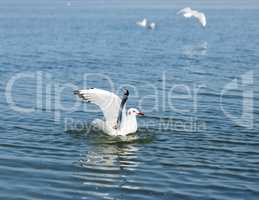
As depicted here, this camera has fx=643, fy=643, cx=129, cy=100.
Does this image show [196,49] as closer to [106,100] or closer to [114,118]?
[114,118]

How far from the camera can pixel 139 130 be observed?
17250mm

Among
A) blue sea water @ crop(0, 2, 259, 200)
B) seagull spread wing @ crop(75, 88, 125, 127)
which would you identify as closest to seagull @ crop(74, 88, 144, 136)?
seagull spread wing @ crop(75, 88, 125, 127)

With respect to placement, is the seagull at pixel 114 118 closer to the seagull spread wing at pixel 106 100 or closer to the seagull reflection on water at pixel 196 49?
the seagull spread wing at pixel 106 100

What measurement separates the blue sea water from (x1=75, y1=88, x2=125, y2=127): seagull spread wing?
0.57 meters

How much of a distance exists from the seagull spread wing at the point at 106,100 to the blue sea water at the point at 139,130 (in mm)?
566

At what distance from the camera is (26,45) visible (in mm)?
38219

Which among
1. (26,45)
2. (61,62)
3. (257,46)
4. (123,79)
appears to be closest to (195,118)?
(123,79)

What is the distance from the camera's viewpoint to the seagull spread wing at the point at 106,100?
15891 mm

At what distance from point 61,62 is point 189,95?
32.0ft

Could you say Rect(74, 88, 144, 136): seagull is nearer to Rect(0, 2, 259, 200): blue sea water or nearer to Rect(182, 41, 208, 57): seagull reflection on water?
Rect(0, 2, 259, 200): blue sea water

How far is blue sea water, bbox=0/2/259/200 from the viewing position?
12391 mm

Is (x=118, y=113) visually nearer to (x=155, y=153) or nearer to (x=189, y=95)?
(x=155, y=153)

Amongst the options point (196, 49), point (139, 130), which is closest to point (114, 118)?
point (139, 130)

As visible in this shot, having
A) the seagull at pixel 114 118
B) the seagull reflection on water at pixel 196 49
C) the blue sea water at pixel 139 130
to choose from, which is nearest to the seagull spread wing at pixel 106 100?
the seagull at pixel 114 118
